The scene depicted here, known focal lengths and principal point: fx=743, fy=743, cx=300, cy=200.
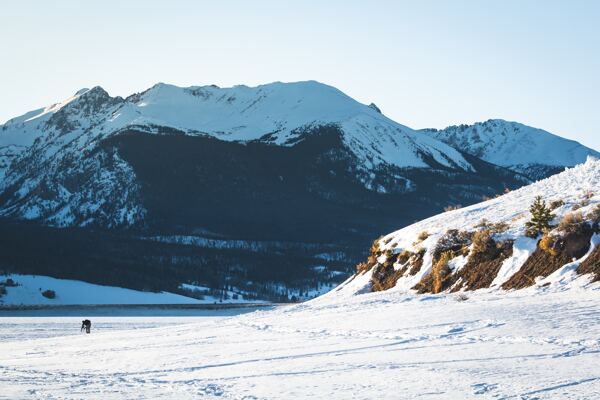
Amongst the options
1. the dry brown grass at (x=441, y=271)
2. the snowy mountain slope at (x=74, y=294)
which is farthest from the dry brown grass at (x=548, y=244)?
the snowy mountain slope at (x=74, y=294)

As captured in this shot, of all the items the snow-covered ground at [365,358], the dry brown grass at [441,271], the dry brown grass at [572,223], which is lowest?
the snow-covered ground at [365,358]

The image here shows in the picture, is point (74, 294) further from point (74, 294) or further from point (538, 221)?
point (538, 221)

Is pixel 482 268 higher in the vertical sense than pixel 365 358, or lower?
higher

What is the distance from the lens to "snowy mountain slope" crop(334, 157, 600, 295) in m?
23.4

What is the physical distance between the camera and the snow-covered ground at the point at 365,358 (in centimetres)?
1333

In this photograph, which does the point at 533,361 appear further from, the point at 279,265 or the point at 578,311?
the point at 279,265

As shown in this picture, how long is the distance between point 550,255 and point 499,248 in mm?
2537

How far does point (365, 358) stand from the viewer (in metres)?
16.1

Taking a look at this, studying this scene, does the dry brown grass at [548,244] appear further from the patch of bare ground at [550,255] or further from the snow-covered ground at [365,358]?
the snow-covered ground at [365,358]

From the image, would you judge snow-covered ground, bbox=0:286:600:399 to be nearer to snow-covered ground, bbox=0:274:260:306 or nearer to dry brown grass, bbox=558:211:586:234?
dry brown grass, bbox=558:211:586:234

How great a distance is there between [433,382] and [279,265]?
168 m

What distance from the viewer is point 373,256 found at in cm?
3469

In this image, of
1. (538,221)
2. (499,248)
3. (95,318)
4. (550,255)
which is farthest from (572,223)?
(95,318)

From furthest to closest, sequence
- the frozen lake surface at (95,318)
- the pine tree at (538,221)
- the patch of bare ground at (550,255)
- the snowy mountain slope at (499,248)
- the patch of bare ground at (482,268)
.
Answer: the frozen lake surface at (95,318) → the patch of bare ground at (482,268) → the pine tree at (538,221) → the snowy mountain slope at (499,248) → the patch of bare ground at (550,255)
